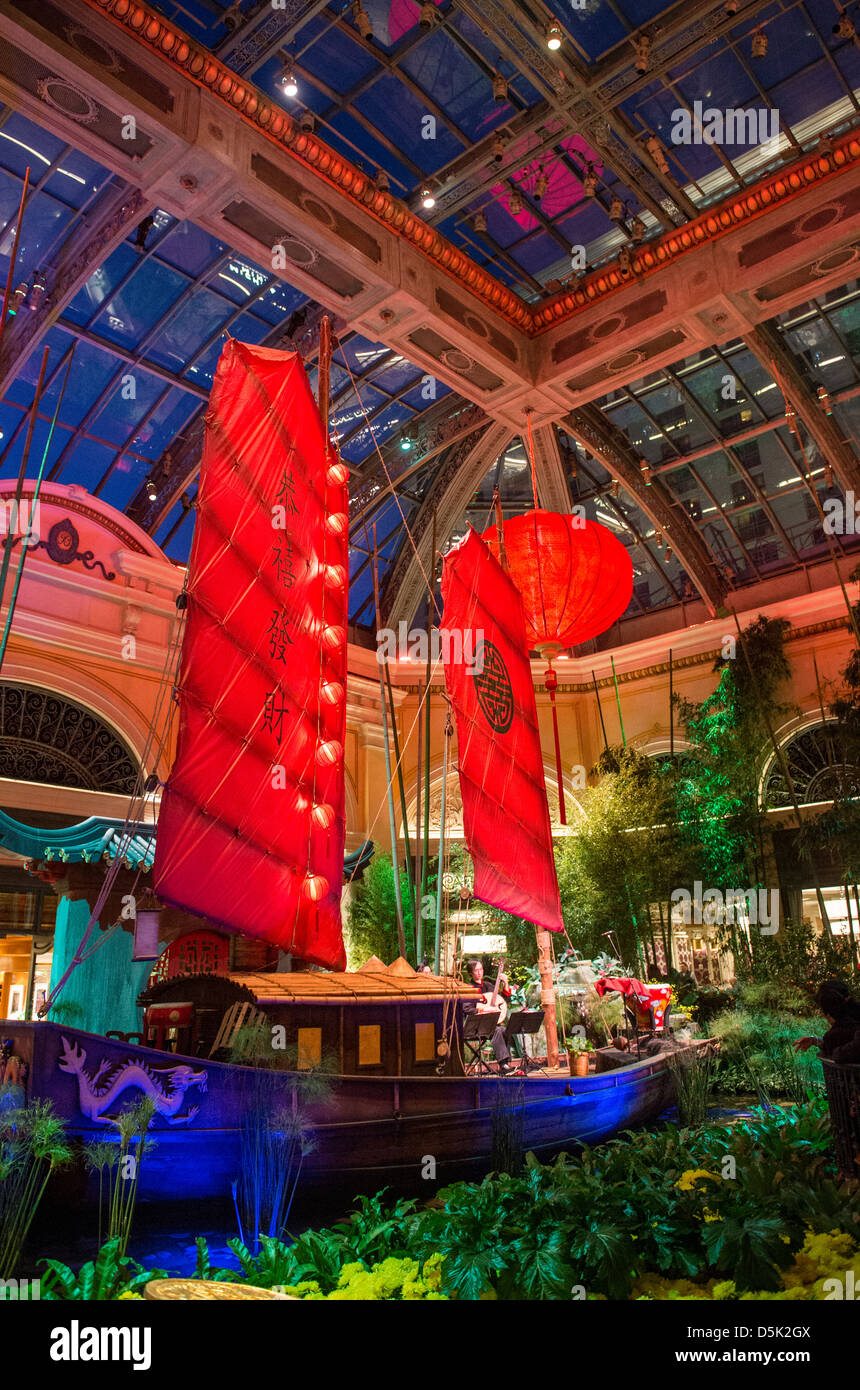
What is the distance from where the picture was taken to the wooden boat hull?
3.82 meters

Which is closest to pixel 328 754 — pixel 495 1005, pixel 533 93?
pixel 495 1005

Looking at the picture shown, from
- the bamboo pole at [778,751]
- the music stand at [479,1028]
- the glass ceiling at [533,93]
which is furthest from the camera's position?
the bamboo pole at [778,751]

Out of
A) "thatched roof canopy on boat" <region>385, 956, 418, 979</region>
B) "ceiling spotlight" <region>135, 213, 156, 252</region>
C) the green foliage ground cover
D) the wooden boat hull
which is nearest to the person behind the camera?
the green foliage ground cover

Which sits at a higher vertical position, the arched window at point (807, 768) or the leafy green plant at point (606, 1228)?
the arched window at point (807, 768)

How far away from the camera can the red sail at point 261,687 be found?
4617 millimetres

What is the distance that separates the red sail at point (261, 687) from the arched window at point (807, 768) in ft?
29.7

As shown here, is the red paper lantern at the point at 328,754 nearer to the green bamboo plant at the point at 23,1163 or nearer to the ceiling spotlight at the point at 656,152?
the green bamboo plant at the point at 23,1163

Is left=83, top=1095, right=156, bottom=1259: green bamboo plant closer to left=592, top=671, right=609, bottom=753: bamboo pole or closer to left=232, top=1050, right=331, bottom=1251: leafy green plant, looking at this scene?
left=232, top=1050, right=331, bottom=1251: leafy green plant

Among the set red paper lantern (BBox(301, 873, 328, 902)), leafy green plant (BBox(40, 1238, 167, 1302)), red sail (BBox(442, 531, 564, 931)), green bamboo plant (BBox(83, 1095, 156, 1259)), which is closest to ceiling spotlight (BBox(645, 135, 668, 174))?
red sail (BBox(442, 531, 564, 931))

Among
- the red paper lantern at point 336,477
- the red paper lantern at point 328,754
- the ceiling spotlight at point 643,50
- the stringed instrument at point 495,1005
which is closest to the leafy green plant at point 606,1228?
the red paper lantern at point 328,754

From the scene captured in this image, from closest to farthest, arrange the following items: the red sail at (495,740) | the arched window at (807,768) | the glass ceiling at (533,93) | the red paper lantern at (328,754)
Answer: the red paper lantern at (328,754)
the red sail at (495,740)
the glass ceiling at (533,93)
the arched window at (807,768)

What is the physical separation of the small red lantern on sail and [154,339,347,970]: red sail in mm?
2893

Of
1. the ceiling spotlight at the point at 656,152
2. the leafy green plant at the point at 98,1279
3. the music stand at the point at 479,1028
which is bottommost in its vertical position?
the leafy green plant at the point at 98,1279

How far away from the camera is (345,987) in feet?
16.7
